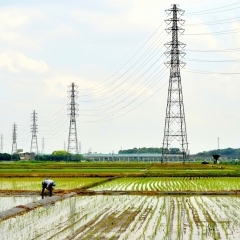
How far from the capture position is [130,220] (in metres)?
16.0

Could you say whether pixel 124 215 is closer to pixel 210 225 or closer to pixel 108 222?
pixel 108 222

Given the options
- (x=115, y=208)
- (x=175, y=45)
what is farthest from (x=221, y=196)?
(x=175, y=45)

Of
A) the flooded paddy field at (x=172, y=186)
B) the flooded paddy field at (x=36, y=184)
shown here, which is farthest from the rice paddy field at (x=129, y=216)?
the flooded paddy field at (x=36, y=184)

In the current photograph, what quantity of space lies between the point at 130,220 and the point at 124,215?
4.32ft

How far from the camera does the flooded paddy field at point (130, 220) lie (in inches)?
525

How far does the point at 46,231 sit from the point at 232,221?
544 centimetres

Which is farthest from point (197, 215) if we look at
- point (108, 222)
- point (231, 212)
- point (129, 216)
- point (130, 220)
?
point (108, 222)

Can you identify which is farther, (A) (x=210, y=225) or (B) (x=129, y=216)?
(B) (x=129, y=216)

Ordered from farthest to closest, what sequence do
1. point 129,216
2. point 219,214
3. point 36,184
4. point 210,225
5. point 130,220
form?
point 36,184, point 219,214, point 129,216, point 130,220, point 210,225

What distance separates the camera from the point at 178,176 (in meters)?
41.0

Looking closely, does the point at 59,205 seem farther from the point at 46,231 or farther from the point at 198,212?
the point at 46,231

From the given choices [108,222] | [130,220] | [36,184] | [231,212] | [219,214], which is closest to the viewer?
[108,222]

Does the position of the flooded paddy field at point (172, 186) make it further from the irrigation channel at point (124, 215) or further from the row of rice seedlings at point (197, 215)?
the row of rice seedlings at point (197, 215)

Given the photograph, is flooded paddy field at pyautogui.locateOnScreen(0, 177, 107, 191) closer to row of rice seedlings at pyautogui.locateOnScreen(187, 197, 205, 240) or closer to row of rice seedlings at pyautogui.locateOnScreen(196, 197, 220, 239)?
row of rice seedlings at pyautogui.locateOnScreen(187, 197, 205, 240)
